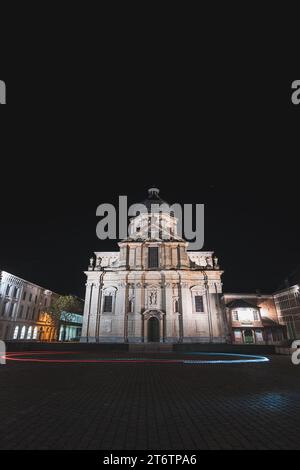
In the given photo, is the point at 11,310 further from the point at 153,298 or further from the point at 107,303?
the point at 153,298

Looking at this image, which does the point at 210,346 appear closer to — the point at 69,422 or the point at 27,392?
the point at 27,392

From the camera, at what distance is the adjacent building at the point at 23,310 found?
132 ft

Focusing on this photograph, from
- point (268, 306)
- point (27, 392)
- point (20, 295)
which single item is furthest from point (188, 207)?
point (27, 392)

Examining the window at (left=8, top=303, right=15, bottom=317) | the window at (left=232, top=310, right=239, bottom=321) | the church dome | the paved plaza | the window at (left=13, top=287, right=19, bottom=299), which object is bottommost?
the paved plaza

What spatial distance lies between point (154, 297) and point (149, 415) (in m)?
35.3

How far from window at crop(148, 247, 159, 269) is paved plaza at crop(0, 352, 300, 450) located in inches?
1322

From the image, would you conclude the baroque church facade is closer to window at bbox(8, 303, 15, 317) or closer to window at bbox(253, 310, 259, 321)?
window at bbox(253, 310, 259, 321)

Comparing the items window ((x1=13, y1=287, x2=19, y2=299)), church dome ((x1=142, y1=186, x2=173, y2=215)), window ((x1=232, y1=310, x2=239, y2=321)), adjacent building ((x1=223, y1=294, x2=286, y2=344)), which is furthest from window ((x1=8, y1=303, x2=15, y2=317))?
window ((x1=232, y1=310, x2=239, y2=321))

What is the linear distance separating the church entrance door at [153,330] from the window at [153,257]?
8.79 m

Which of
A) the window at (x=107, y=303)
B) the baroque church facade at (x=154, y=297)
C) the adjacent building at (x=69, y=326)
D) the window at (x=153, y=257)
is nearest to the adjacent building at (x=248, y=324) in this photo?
the baroque church facade at (x=154, y=297)

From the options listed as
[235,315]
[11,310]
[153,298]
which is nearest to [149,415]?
[153,298]

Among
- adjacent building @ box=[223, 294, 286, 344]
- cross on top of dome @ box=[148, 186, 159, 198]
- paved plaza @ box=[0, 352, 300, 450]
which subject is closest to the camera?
paved plaza @ box=[0, 352, 300, 450]

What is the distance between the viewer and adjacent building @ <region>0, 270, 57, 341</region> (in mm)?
40094

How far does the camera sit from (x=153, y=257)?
143ft
